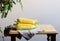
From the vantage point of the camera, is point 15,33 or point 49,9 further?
point 49,9

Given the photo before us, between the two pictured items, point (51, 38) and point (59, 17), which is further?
point (59, 17)

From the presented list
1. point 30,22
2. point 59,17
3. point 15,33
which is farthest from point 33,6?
point 15,33

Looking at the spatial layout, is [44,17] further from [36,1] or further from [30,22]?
[30,22]

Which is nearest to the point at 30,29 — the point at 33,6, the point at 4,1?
the point at 4,1

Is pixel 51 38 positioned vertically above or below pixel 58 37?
above

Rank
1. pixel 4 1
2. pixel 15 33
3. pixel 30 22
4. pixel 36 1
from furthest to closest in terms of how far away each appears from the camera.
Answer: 1. pixel 36 1
2. pixel 30 22
3. pixel 15 33
4. pixel 4 1


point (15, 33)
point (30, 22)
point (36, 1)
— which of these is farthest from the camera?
point (36, 1)

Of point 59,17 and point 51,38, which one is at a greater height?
point 59,17

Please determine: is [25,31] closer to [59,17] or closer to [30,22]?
[30,22]

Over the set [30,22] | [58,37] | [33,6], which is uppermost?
[33,6]

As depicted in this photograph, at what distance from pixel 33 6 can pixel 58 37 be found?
58 centimetres

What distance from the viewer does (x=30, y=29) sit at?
1.45 metres

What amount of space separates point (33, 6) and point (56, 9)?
322 millimetres

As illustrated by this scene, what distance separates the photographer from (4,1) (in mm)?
1225
